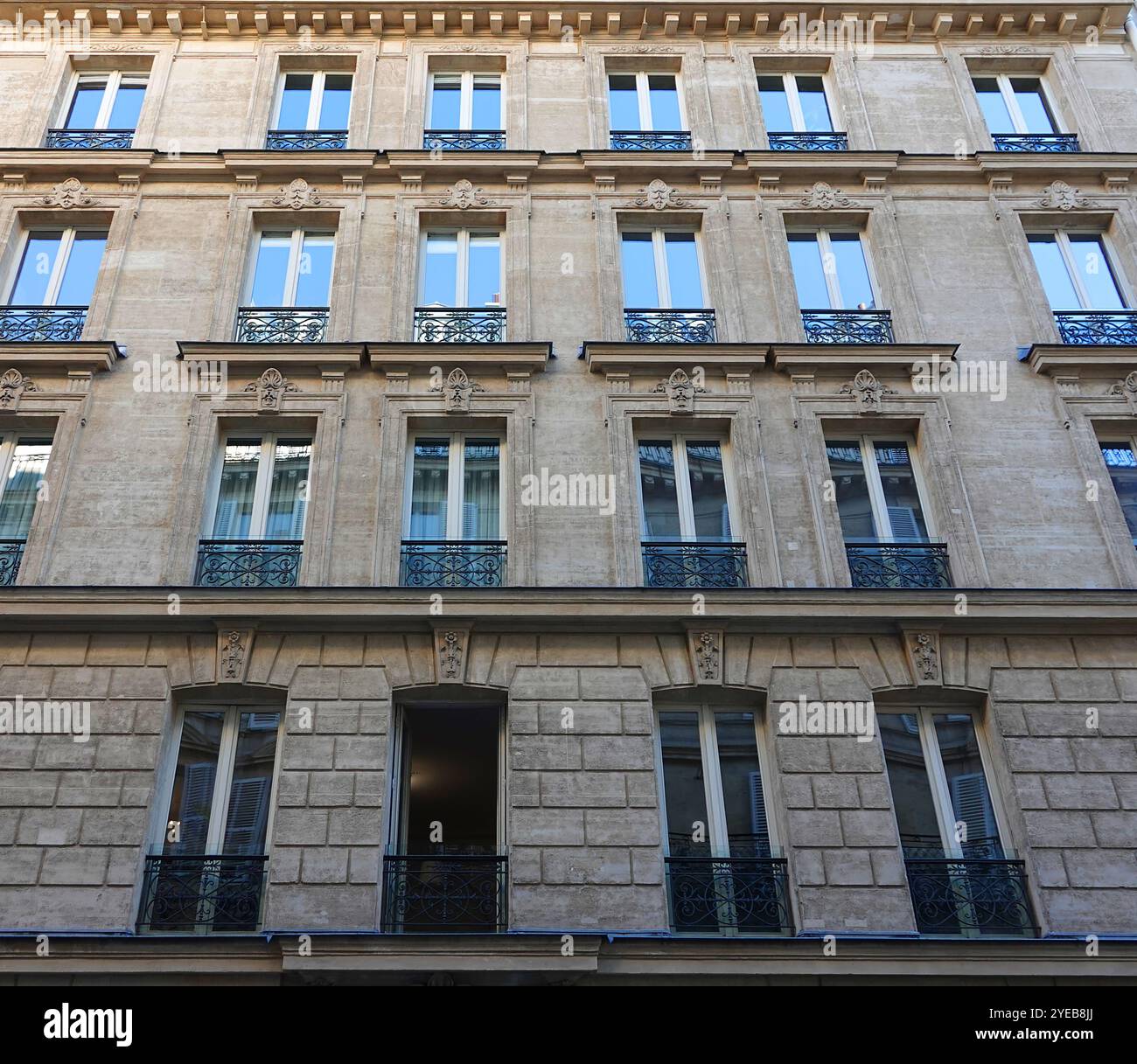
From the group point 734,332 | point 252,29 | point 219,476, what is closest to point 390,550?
point 219,476

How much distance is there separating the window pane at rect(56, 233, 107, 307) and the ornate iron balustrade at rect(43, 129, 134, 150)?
1.51 m

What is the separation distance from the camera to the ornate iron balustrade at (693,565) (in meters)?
11.1

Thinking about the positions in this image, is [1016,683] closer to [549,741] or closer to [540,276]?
[549,741]

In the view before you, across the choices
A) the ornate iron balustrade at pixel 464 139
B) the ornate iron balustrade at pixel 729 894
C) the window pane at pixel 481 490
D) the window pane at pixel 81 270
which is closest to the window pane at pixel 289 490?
the window pane at pixel 481 490

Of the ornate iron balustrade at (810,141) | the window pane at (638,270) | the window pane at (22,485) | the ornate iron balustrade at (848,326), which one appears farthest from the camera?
the ornate iron balustrade at (810,141)

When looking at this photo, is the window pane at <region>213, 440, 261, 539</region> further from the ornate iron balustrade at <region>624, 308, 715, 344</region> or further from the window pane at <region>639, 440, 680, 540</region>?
the ornate iron balustrade at <region>624, 308, 715, 344</region>

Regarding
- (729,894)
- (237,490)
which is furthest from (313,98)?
(729,894)

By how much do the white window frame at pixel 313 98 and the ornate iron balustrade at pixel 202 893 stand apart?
10007mm

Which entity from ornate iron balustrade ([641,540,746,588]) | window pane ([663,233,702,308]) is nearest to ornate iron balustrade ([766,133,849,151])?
window pane ([663,233,702,308])

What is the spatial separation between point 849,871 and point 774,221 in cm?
839

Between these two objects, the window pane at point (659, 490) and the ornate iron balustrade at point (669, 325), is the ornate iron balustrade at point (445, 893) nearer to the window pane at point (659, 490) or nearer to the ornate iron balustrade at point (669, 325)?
the window pane at point (659, 490)

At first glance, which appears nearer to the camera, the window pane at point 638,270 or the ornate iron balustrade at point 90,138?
the window pane at point 638,270

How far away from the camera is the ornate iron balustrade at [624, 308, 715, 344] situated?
42.5 feet

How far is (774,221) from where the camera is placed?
1402cm
